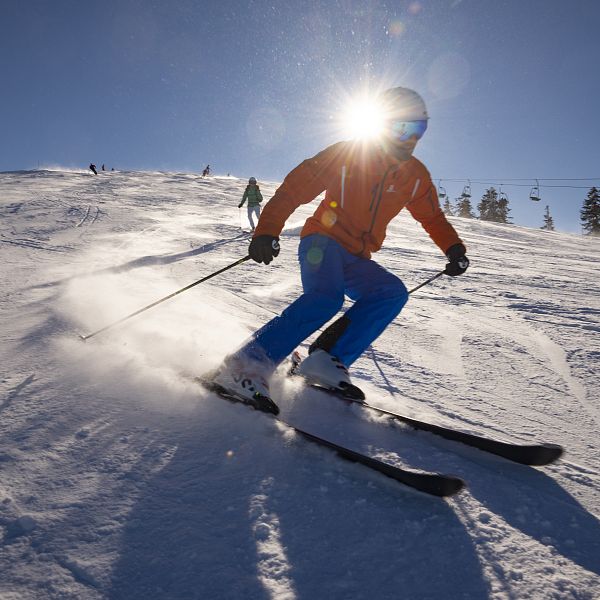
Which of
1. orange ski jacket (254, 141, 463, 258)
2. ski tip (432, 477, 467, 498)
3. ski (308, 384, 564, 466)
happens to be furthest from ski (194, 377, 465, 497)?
orange ski jacket (254, 141, 463, 258)

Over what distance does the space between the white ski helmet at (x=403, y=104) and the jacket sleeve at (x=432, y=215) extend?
53 cm

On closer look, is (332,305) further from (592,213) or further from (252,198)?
(592,213)

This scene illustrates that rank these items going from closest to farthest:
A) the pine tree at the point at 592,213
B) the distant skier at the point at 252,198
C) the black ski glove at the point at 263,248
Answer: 1. the black ski glove at the point at 263,248
2. the distant skier at the point at 252,198
3. the pine tree at the point at 592,213

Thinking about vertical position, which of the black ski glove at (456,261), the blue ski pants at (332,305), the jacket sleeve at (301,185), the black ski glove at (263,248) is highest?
the jacket sleeve at (301,185)

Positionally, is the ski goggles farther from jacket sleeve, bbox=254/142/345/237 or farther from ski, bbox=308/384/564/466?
ski, bbox=308/384/564/466

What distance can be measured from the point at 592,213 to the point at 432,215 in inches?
1898

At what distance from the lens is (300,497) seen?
4.69 ft

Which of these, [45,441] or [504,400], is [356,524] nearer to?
[45,441]

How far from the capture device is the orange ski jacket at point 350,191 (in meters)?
2.60

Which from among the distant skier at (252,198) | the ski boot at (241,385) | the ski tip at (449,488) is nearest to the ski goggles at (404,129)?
the ski boot at (241,385)

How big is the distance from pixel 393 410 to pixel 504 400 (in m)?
A: 0.88

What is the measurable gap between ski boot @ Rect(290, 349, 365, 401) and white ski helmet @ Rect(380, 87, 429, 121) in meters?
1.58

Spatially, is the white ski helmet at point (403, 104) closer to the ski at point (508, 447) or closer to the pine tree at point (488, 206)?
the ski at point (508, 447)

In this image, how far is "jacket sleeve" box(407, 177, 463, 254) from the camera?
3008 millimetres
